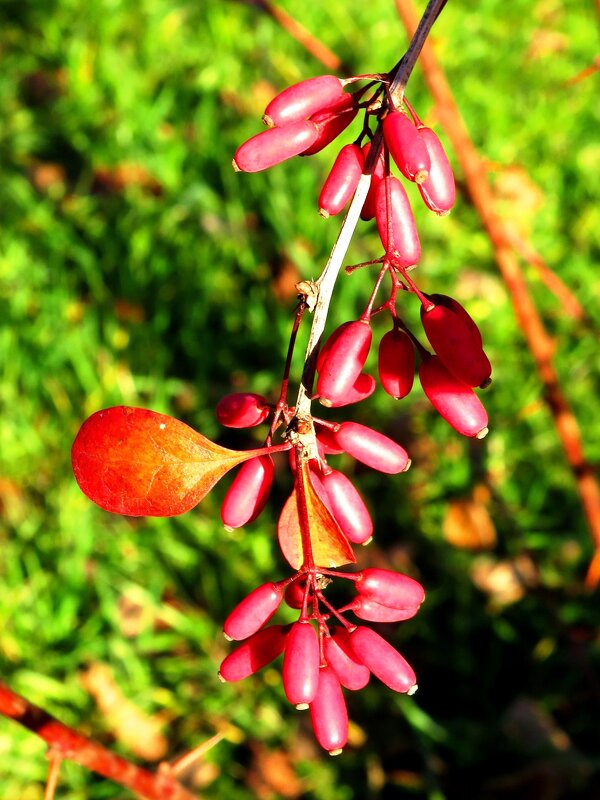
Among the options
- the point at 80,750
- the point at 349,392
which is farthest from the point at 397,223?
the point at 80,750

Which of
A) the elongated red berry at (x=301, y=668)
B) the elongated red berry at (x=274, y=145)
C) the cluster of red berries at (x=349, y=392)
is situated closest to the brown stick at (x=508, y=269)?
the cluster of red berries at (x=349, y=392)

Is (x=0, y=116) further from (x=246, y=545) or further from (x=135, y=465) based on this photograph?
(x=135, y=465)

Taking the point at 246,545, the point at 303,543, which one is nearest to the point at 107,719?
the point at 246,545

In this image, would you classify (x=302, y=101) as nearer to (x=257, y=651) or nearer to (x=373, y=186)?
(x=373, y=186)

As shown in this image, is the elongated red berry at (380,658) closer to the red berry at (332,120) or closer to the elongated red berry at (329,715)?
the elongated red berry at (329,715)

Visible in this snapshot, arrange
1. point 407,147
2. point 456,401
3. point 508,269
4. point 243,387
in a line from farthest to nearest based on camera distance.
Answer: point 243,387 → point 508,269 → point 456,401 → point 407,147

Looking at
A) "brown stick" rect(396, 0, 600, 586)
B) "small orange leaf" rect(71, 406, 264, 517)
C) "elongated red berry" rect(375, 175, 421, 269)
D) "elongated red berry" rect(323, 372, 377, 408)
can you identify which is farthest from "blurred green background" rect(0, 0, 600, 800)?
"small orange leaf" rect(71, 406, 264, 517)
